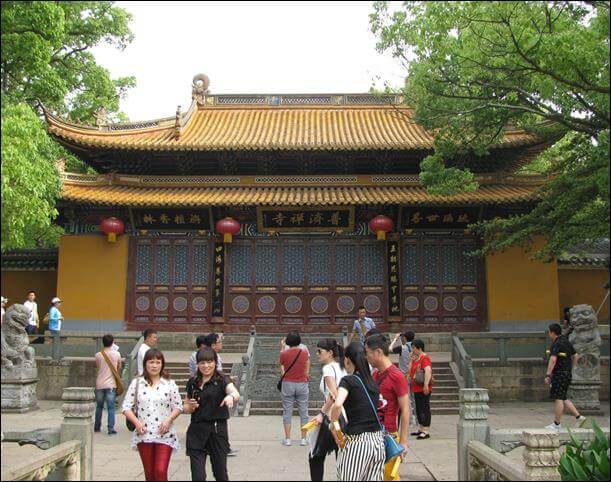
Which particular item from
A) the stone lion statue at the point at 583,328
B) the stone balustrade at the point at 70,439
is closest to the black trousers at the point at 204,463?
the stone balustrade at the point at 70,439

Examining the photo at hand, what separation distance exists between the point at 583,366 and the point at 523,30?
19.7ft

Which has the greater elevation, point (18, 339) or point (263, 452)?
point (18, 339)

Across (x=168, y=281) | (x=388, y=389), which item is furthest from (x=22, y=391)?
(x=388, y=389)

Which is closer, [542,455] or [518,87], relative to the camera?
[542,455]

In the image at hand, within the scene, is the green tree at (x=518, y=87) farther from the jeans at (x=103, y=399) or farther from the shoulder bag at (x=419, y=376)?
the jeans at (x=103, y=399)

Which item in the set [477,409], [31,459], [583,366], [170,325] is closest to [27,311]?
[170,325]

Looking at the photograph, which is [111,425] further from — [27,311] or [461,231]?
[461,231]

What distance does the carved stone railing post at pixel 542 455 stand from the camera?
5.13 metres

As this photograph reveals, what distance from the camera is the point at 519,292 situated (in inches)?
583

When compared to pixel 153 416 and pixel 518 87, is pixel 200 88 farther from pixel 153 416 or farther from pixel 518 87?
pixel 153 416

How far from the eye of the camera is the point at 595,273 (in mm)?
16859

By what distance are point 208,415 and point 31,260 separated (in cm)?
1357

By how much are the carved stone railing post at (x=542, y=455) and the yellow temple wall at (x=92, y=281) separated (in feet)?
38.2

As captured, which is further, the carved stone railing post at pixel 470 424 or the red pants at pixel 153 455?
the carved stone railing post at pixel 470 424
